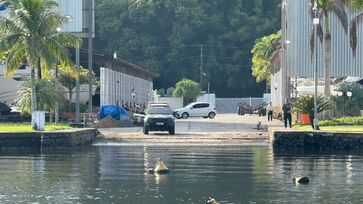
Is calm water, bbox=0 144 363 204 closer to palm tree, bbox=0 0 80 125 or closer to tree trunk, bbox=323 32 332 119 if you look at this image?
palm tree, bbox=0 0 80 125

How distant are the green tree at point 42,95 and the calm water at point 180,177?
1249 centimetres

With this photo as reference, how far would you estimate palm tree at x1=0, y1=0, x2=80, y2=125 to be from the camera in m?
48.6

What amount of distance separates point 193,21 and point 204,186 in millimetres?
90949

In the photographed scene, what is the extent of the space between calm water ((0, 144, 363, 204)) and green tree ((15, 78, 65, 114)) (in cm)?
1249

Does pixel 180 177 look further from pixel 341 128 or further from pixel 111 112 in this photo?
pixel 111 112

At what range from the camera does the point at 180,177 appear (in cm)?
2902

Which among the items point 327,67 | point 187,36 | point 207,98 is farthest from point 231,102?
point 327,67

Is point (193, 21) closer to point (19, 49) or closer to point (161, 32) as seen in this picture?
point (161, 32)

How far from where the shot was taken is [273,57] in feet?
286

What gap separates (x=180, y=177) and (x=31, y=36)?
2191 cm

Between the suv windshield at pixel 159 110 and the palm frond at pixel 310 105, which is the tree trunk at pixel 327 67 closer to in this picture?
the palm frond at pixel 310 105

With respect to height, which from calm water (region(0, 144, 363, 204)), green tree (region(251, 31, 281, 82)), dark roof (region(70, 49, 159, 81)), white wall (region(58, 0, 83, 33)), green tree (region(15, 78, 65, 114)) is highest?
white wall (region(58, 0, 83, 33))

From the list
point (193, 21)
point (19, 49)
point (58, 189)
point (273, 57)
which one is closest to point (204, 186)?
point (58, 189)

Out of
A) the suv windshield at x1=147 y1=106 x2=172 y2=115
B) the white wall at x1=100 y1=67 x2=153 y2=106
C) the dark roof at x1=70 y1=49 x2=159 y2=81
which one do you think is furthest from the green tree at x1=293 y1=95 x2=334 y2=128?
the dark roof at x1=70 y1=49 x2=159 y2=81
